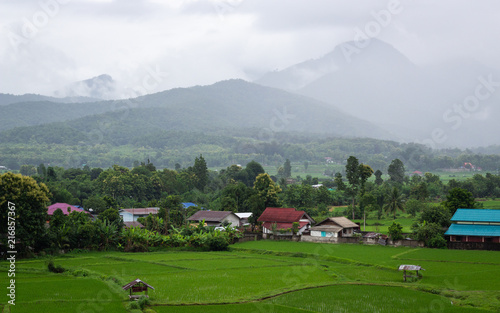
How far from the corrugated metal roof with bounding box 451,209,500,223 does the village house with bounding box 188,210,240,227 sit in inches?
858

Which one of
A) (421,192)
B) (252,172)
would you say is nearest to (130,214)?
(252,172)

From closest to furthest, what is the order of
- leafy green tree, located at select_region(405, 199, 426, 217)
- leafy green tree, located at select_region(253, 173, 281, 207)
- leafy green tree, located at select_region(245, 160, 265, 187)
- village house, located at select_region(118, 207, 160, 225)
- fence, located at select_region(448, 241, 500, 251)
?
1. fence, located at select_region(448, 241, 500, 251)
2. leafy green tree, located at select_region(253, 173, 281, 207)
3. leafy green tree, located at select_region(405, 199, 426, 217)
4. village house, located at select_region(118, 207, 160, 225)
5. leafy green tree, located at select_region(245, 160, 265, 187)

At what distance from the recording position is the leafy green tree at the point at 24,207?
101 ft

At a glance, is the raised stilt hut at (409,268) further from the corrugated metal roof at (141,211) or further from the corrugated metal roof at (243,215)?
the corrugated metal roof at (141,211)

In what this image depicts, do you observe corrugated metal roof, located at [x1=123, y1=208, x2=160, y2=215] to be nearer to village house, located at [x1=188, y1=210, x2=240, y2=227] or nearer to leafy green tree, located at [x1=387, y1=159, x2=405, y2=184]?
village house, located at [x1=188, y1=210, x2=240, y2=227]

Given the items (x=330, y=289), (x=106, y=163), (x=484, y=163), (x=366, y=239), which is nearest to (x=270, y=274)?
(x=330, y=289)

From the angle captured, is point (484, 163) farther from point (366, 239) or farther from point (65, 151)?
point (65, 151)

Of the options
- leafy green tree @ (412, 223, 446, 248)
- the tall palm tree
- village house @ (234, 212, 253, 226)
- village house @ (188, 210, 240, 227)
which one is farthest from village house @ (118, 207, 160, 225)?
leafy green tree @ (412, 223, 446, 248)

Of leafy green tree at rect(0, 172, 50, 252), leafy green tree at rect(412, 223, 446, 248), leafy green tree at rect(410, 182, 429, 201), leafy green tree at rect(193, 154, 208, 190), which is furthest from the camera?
leafy green tree at rect(193, 154, 208, 190)

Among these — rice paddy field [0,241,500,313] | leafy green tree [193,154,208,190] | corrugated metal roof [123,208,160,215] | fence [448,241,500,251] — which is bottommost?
rice paddy field [0,241,500,313]

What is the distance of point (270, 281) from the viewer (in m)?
24.3

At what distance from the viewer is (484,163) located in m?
157

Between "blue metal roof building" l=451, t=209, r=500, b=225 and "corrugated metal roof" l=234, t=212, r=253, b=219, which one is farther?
"corrugated metal roof" l=234, t=212, r=253, b=219

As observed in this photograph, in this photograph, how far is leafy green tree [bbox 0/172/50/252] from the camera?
101 ft
